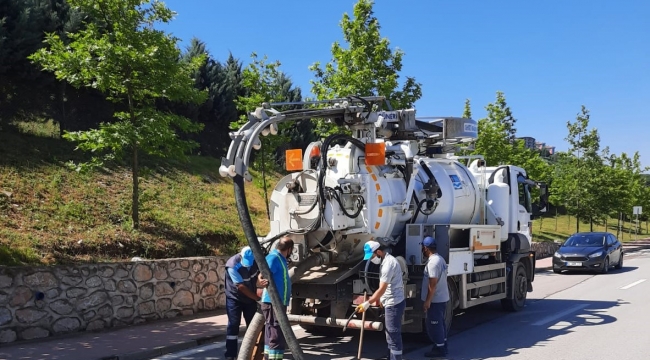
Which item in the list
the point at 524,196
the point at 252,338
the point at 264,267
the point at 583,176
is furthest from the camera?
the point at 583,176

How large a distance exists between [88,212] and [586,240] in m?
18.0

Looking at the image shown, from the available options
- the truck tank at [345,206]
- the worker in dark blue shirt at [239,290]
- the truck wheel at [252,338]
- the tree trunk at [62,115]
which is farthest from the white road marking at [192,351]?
the tree trunk at [62,115]

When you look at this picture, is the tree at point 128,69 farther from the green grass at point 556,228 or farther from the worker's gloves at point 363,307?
the green grass at point 556,228

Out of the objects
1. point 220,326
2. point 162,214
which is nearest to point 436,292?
point 220,326

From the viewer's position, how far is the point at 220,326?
1056 centimetres

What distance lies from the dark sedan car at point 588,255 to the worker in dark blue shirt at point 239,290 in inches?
632

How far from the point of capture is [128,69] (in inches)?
512

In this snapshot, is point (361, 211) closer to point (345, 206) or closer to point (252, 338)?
point (345, 206)

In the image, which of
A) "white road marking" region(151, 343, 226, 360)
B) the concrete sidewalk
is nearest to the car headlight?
the concrete sidewalk

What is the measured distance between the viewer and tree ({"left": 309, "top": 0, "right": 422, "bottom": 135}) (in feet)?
59.3

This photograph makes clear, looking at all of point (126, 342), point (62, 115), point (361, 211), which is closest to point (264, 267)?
point (361, 211)

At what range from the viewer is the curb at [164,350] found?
26.9 feet

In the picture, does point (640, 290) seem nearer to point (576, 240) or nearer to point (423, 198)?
point (576, 240)

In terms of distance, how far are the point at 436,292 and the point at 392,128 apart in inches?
123
